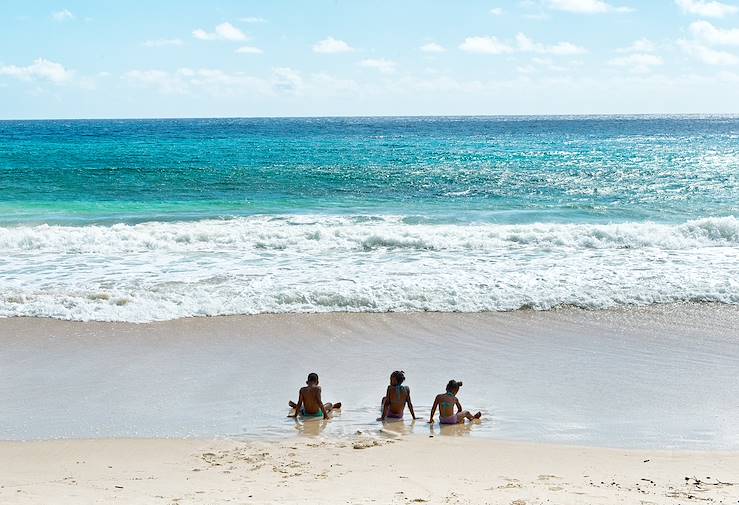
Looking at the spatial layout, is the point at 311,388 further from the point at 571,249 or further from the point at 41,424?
the point at 571,249

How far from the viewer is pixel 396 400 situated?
8.17 meters

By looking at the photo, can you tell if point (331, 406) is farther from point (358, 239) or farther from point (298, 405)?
point (358, 239)

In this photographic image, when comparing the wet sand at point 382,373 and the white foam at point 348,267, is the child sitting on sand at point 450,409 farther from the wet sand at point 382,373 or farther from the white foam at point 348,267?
the white foam at point 348,267

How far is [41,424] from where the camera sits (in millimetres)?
7867

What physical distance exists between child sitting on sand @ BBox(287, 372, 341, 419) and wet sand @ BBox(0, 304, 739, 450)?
179 mm

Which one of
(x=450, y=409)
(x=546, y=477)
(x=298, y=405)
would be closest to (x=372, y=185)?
(x=298, y=405)

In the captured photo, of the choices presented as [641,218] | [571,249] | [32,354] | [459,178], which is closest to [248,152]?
[459,178]

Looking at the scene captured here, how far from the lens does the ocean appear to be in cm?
1305

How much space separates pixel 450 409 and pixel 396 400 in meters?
0.58

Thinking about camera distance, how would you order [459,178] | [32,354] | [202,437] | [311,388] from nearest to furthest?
[202,437] → [311,388] → [32,354] → [459,178]

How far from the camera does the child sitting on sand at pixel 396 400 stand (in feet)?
26.8

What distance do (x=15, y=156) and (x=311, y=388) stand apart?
43.0 metres

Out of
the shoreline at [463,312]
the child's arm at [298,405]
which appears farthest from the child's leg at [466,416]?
the shoreline at [463,312]

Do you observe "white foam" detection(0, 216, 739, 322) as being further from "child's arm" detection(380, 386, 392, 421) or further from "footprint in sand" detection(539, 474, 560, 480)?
"footprint in sand" detection(539, 474, 560, 480)
